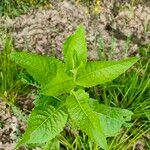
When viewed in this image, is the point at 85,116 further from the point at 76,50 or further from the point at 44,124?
the point at 76,50

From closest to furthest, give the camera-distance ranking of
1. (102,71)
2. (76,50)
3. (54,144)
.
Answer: (102,71) → (76,50) → (54,144)

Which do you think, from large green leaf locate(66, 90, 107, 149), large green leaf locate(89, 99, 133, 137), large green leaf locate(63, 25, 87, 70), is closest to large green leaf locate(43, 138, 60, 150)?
large green leaf locate(89, 99, 133, 137)

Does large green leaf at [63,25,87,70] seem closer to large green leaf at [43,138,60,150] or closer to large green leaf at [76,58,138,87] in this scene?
large green leaf at [76,58,138,87]

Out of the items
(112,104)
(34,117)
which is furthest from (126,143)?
(34,117)

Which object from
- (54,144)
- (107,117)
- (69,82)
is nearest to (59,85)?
(69,82)

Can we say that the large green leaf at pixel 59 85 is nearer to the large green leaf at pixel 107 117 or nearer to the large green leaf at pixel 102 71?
the large green leaf at pixel 102 71

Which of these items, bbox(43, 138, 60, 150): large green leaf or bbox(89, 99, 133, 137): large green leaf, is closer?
bbox(89, 99, 133, 137): large green leaf

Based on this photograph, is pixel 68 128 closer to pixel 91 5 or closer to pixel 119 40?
pixel 119 40

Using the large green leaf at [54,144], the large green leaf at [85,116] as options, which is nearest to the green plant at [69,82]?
the large green leaf at [85,116]
